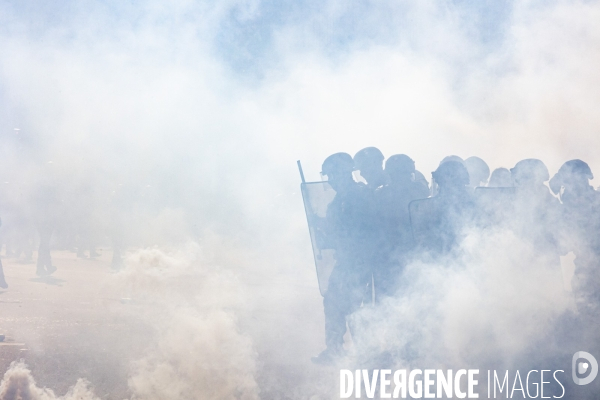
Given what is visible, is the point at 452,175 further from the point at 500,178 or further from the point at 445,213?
the point at 500,178

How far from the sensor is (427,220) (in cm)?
329

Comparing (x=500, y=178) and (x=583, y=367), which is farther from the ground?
(x=500, y=178)

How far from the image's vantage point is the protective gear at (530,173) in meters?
3.68

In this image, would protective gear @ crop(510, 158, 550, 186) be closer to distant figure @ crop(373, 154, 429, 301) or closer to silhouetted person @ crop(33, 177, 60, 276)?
distant figure @ crop(373, 154, 429, 301)

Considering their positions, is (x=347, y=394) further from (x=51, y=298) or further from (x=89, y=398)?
(x=51, y=298)

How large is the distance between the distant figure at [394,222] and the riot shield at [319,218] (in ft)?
1.30

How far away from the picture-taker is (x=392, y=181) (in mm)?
3889

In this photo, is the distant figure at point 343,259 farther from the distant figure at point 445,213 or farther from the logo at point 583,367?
the logo at point 583,367

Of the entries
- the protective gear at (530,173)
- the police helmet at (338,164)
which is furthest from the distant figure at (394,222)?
the protective gear at (530,173)

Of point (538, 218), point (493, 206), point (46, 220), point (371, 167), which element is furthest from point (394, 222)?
point (46, 220)

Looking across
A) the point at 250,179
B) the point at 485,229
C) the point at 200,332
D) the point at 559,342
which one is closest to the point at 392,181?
the point at 485,229

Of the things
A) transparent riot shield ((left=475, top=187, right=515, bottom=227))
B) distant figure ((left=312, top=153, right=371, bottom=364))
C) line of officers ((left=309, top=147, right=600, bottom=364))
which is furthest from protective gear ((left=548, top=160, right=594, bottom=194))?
distant figure ((left=312, top=153, right=371, bottom=364))

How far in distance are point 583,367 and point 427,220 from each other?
47.0 inches

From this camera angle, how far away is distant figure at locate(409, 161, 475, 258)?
328 cm
